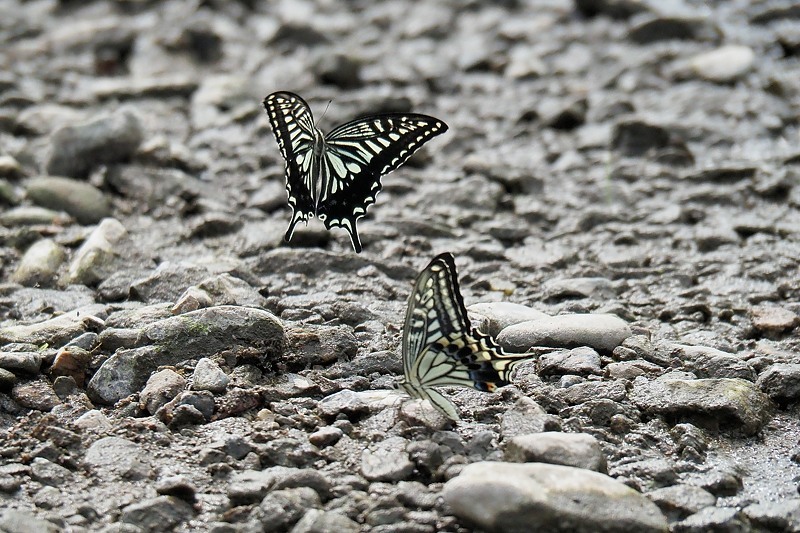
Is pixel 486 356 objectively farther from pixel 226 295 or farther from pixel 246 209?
pixel 246 209

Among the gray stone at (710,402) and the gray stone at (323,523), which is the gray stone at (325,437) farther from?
the gray stone at (710,402)

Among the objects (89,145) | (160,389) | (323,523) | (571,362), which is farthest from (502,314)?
(89,145)

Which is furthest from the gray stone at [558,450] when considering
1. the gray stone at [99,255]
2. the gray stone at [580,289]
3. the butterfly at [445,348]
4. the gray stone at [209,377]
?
the gray stone at [99,255]

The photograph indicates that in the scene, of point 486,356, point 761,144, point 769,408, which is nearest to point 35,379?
point 486,356

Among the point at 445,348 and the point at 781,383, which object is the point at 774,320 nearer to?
the point at 781,383

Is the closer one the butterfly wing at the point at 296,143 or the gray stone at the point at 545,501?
the gray stone at the point at 545,501

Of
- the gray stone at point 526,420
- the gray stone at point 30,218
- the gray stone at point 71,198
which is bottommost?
the gray stone at point 526,420

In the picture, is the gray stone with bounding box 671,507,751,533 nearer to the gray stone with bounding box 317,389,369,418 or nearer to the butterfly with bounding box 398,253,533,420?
the butterfly with bounding box 398,253,533,420
